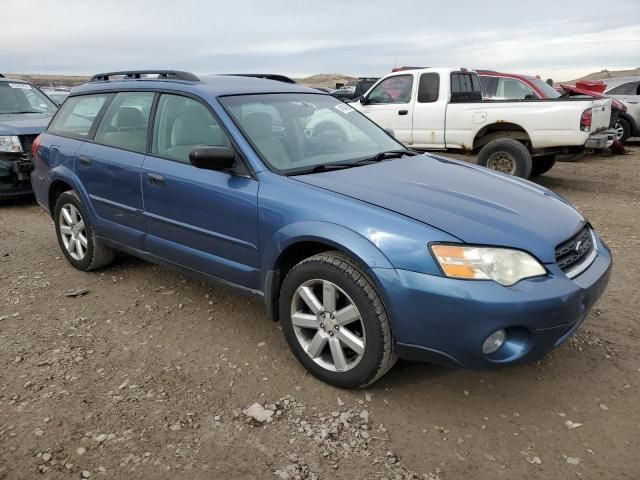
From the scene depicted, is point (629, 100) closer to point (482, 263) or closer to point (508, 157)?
point (508, 157)

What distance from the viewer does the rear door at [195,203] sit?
3.16 metres

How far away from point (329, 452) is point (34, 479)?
1281mm

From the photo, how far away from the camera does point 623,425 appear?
261 centimetres

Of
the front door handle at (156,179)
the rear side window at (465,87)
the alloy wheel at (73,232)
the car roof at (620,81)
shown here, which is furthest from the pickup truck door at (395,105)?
the car roof at (620,81)

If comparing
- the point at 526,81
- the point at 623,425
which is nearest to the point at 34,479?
the point at 623,425

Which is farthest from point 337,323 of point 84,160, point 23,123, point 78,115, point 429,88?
point 429,88

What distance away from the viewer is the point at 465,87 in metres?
8.96

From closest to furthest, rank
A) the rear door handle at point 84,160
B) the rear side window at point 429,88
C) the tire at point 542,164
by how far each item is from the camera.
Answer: the rear door handle at point 84,160, the rear side window at point 429,88, the tire at point 542,164

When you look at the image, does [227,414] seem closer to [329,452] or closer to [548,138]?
[329,452]

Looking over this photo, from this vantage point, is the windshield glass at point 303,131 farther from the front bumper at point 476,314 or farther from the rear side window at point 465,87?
the rear side window at point 465,87

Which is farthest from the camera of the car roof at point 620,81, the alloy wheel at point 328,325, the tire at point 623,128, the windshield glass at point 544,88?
the car roof at point 620,81

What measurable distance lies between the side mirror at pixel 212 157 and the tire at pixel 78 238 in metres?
1.76

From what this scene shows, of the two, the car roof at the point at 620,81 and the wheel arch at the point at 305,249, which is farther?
the car roof at the point at 620,81

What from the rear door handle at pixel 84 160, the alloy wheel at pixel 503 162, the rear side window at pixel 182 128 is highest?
the rear side window at pixel 182 128
